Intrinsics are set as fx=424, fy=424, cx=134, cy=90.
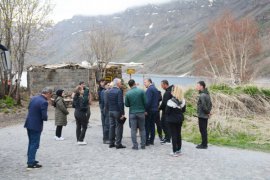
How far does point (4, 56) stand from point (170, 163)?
4.71m

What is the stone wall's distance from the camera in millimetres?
29891

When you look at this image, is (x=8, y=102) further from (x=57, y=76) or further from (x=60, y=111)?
(x=60, y=111)

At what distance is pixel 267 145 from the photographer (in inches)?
520

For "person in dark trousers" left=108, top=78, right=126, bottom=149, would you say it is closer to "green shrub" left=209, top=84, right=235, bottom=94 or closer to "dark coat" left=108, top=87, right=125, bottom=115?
"dark coat" left=108, top=87, right=125, bottom=115

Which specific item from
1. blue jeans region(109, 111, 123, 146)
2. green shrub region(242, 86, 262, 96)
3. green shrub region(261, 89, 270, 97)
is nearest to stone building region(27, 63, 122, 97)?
green shrub region(242, 86, 262, 96)

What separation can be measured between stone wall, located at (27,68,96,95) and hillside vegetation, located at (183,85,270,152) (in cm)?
1248

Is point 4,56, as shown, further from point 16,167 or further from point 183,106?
point 183,106

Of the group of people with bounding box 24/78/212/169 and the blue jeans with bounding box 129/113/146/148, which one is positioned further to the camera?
the blue jeans with bounding box 129/113/146/148

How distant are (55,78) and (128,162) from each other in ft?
69.5

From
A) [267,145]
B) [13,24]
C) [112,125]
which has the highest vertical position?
[13,24]

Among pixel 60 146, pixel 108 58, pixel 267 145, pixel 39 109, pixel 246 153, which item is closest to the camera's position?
pixel 39 109

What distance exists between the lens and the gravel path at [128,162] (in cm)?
871

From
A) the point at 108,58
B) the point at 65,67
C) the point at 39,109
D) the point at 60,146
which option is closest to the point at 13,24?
the point at 65,67

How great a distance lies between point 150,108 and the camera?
12.2m
